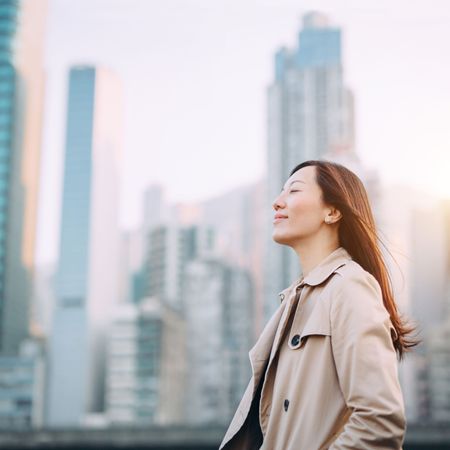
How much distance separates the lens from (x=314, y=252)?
317 centimetres

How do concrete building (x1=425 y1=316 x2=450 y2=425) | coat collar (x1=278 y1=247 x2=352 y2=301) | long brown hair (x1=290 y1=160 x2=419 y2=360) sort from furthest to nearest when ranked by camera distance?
concrete building (x1=425 y1=316 x2=450 y2=425)
long brown hair (x1=290 y1=160 x2=419 y2=360)
coat collar (x1=278 y1=247 x2=352 y2=301)

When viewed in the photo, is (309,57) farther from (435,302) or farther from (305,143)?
(435,302)

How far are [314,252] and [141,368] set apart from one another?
320 ft

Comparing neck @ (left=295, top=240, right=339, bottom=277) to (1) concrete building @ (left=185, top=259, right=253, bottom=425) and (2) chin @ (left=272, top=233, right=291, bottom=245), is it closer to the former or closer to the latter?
(2) chin @ (left=272, top=233, right=291, bottom=245)

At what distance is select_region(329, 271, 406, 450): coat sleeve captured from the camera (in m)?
2.55

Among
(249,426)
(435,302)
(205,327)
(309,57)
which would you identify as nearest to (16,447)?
(249,426)

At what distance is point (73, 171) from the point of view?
165 metres

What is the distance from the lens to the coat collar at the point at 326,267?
299 cm

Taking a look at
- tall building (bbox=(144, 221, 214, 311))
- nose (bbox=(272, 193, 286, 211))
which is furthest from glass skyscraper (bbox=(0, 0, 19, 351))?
nose (bbox=(272, 193, 286, 211))

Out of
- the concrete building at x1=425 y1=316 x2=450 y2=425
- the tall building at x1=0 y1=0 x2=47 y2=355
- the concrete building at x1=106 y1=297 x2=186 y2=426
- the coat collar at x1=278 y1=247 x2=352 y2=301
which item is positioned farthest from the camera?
the tall building at x1=0 y1=0 x2=47 y2=355

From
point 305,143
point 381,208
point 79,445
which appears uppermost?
point 305,143

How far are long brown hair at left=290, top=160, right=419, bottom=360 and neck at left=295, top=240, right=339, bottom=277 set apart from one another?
70 millimetres

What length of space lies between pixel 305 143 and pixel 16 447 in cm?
7823

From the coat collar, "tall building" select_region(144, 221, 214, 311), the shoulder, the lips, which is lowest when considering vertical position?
the shoulder
